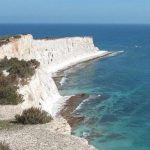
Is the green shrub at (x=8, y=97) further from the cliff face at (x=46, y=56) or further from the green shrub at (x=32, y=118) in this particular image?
the green shrub at (x=32, y=118)

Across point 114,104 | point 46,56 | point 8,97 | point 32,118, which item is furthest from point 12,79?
point 46,56

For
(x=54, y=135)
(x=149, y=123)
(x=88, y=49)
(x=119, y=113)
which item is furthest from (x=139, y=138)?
(x=88, y=49)

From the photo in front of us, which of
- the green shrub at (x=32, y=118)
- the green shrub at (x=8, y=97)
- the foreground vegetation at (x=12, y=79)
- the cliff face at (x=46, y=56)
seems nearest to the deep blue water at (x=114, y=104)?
the cliff face at (x=46, y=56)

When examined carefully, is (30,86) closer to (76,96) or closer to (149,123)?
(149,123)

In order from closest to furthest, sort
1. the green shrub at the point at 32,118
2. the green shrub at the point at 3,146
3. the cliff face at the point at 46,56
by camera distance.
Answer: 1. the green shrub at the point at 3,146
2. the green shrub at the point at 32,118
3. the cliff face at the point at 46,56

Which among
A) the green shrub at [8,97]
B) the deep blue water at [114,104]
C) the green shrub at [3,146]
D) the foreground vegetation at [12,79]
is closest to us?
the green shrub at [3,146]

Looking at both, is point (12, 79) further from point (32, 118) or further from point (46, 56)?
point (46, 56)

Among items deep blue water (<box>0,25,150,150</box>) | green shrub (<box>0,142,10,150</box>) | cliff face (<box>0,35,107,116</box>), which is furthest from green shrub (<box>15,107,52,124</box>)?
deep blue water (<box>0,25,150,150</box>)
